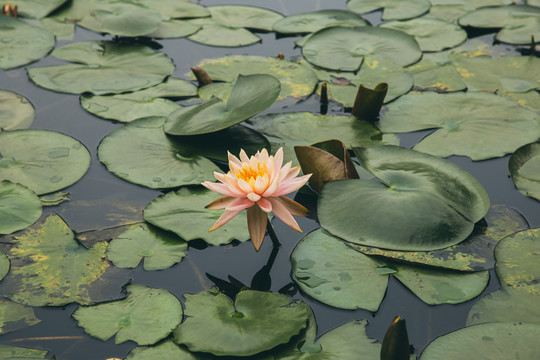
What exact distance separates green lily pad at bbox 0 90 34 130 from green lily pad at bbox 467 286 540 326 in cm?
284

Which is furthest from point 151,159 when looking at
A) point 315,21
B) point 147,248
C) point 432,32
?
point 432,32

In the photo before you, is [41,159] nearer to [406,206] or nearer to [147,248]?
[147,248]

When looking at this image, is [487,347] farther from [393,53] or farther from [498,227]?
[393,53]

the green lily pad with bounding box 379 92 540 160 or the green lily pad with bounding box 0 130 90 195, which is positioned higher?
the green lily pad with bounding box 379 92 540 160

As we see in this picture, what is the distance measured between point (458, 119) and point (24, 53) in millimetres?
3334

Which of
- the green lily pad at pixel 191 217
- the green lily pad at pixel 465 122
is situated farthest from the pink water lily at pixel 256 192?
the green lily pad at pixel 465 122

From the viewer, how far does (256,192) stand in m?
2.30

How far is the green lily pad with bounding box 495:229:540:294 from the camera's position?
2277 mm

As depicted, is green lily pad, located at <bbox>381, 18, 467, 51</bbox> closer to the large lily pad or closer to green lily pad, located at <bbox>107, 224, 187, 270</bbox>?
the large lily pad

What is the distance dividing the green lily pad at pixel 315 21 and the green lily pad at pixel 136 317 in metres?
3.13

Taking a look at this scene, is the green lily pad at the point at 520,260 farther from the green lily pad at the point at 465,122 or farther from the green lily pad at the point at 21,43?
the green lily pad at the point at 21,43

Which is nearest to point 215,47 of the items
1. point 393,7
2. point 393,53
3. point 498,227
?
point 393,53

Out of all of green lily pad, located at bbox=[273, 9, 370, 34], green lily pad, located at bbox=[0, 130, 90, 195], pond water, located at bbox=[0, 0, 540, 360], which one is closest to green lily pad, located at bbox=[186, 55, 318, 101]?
pond water, located at bbox=[0, 0, 540, 360]

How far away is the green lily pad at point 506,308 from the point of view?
211 centimetres
